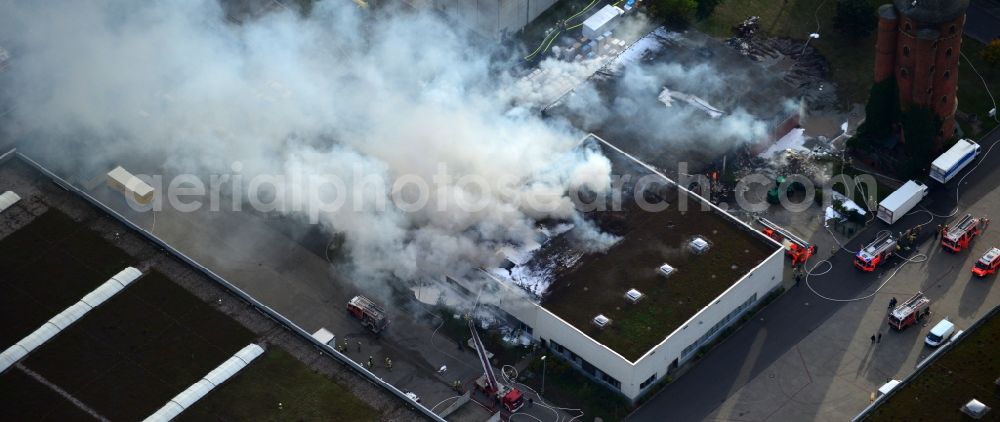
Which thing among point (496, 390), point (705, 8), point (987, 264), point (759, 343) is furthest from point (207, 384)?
point (705, 8)

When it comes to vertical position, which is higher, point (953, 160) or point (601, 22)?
point (601, 22)

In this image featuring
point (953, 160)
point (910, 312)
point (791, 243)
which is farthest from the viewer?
point (953, 160)

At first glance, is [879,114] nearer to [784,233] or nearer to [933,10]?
[933,10]

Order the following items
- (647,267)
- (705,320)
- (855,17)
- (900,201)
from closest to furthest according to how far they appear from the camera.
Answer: (705,320)
(647,267)
(900,201)
(855,17)

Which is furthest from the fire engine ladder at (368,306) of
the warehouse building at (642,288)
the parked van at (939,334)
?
the parked van at (939,334)

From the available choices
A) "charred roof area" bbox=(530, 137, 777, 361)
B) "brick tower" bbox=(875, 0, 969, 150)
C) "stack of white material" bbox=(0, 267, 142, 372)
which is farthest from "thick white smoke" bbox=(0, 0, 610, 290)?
"brick tower" bbox=(875, 0, 969, 150)
